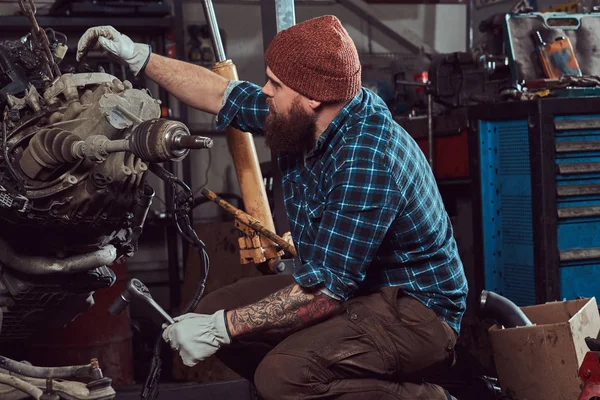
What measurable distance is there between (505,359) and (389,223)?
740 mm

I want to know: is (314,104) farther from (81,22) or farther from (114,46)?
(81,22)

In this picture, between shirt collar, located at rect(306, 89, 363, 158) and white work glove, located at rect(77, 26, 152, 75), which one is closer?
shirt collar, located at rect(306, 89, 363, 158)

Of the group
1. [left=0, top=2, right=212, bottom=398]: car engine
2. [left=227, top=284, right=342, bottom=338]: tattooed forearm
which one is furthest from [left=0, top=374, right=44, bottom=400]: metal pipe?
[left=227, top=284, right=342, bottom=338]: tattooed forearm

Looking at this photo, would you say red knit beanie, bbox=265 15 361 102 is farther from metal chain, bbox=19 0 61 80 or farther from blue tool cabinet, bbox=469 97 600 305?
blue tool cabinet, bbox=469 97 600 305

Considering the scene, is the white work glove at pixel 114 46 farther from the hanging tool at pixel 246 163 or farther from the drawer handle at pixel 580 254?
the drawer handle at pixel 580 254

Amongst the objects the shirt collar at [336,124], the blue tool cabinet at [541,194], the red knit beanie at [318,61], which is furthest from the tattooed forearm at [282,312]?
the blue tool cabinet at [541,194]

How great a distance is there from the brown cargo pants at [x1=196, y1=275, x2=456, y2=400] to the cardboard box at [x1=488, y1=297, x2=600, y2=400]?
1.27 feet

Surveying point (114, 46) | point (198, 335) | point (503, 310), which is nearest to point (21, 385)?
point (198, 335)

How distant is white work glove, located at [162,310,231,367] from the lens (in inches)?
66.7

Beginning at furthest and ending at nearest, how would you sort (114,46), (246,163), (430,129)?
(430,129)
(246,163)
(114,46)

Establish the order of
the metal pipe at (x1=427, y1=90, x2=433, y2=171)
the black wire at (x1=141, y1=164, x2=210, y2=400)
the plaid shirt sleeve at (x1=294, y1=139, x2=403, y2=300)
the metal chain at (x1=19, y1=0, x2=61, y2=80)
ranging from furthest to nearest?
the metal pipe at (x1=427, y1=90, x2=433, y2=171)
the metal chain at (x1=19, y1=0, x2=61, y2=80)
the black wire at (x1=141, y1=164, x2=210, y2=400)
the plaid shirt sleeve at (x1=294, y1=139, x2=403, y2=300)

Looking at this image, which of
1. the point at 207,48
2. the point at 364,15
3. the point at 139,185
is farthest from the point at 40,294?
the point at 364,15

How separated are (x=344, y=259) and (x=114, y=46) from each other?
86 centimetres

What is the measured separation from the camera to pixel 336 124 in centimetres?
180
